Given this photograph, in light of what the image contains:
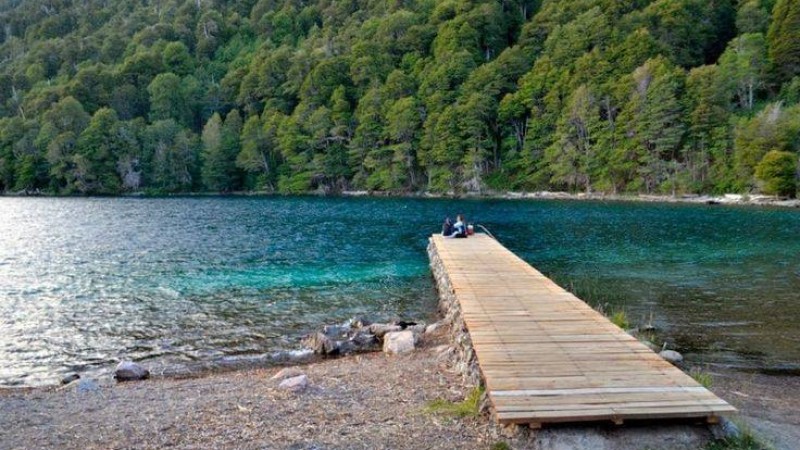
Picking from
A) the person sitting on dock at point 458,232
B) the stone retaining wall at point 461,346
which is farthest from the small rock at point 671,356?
the person sitting on dock at point 458,232

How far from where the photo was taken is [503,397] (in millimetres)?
7113

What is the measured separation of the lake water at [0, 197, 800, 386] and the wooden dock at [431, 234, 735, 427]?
14.0ft

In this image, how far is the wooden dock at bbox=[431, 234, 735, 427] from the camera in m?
6.73

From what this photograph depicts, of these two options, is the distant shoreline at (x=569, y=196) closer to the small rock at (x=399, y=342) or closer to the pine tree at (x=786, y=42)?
the pine tree at (x=786, y=42)

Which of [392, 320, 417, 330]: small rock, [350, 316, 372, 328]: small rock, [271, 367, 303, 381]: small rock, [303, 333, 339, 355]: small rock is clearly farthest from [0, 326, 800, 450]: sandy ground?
[350, 316, 372, 328]: small rock

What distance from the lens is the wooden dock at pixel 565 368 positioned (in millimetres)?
6730

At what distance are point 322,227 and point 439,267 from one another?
24465 mm

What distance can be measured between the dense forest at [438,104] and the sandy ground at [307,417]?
63.2 m

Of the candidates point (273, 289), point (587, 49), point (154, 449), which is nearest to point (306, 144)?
point (587, 49)

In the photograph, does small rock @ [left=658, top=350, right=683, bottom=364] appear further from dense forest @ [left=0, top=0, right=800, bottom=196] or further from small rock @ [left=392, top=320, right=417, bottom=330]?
dense forest @ [left=0, top=0, right=800, bottom=196]

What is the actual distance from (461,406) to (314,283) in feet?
51.7

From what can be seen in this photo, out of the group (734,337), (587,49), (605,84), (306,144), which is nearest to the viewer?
(734,337)

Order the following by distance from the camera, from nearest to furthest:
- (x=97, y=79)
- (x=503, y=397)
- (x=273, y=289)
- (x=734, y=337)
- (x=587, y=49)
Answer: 1. (x=503, y=397)
2. (x=734, y=337)
3. (x=273, y=289)
4. (x=587, y=49)
5. (x=97, y=79)

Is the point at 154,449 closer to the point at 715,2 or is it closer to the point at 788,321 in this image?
the point at 788,321
